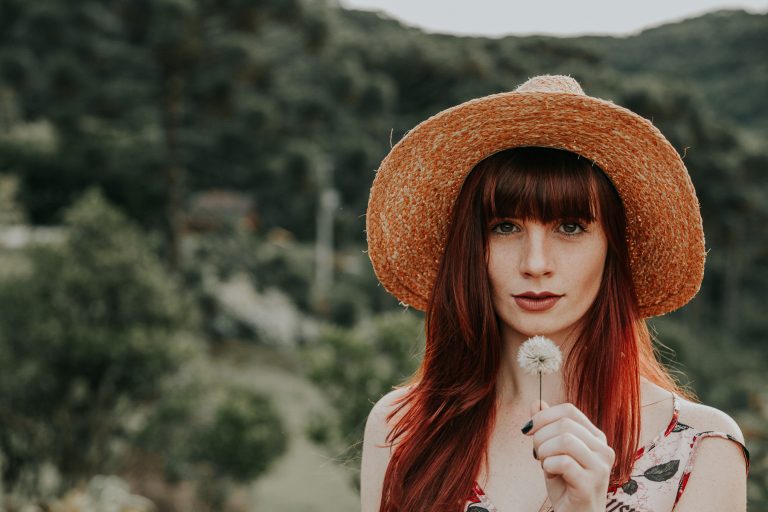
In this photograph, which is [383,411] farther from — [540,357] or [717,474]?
[717,474]

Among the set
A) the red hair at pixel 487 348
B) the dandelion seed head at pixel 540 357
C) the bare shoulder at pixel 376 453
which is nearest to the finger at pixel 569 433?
the dandelion seed head at pixel 540 357

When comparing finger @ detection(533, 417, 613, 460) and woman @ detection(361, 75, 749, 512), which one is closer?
finger @ detection(533, 417, 613, 460)

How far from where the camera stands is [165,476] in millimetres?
12016

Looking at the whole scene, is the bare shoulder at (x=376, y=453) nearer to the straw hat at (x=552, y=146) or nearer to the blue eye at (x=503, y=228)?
the straw hat at (x=552, y=146)

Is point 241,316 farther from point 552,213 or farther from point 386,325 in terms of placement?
point 552,213

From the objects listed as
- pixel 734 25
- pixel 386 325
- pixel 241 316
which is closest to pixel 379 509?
pixel 386 325

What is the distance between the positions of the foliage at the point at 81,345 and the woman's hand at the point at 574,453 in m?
10.3

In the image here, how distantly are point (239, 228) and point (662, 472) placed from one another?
18.2 meters

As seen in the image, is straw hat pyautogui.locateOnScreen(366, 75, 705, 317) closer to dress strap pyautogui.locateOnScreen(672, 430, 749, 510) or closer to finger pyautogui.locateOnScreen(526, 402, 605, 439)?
dress strap pyautogui.locateOnScreen(672, 430, 749, 510)

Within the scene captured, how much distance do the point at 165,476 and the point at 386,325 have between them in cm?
644

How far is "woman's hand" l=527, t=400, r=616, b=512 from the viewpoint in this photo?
111cm

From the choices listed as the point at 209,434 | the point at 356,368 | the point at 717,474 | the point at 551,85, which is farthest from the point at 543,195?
the point at 209,434

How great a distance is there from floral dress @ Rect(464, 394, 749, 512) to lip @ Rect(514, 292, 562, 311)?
285 millimetres

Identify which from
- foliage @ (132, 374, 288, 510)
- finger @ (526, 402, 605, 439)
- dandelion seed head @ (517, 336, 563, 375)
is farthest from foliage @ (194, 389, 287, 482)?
finger @ (526, 402, 605, 439)
